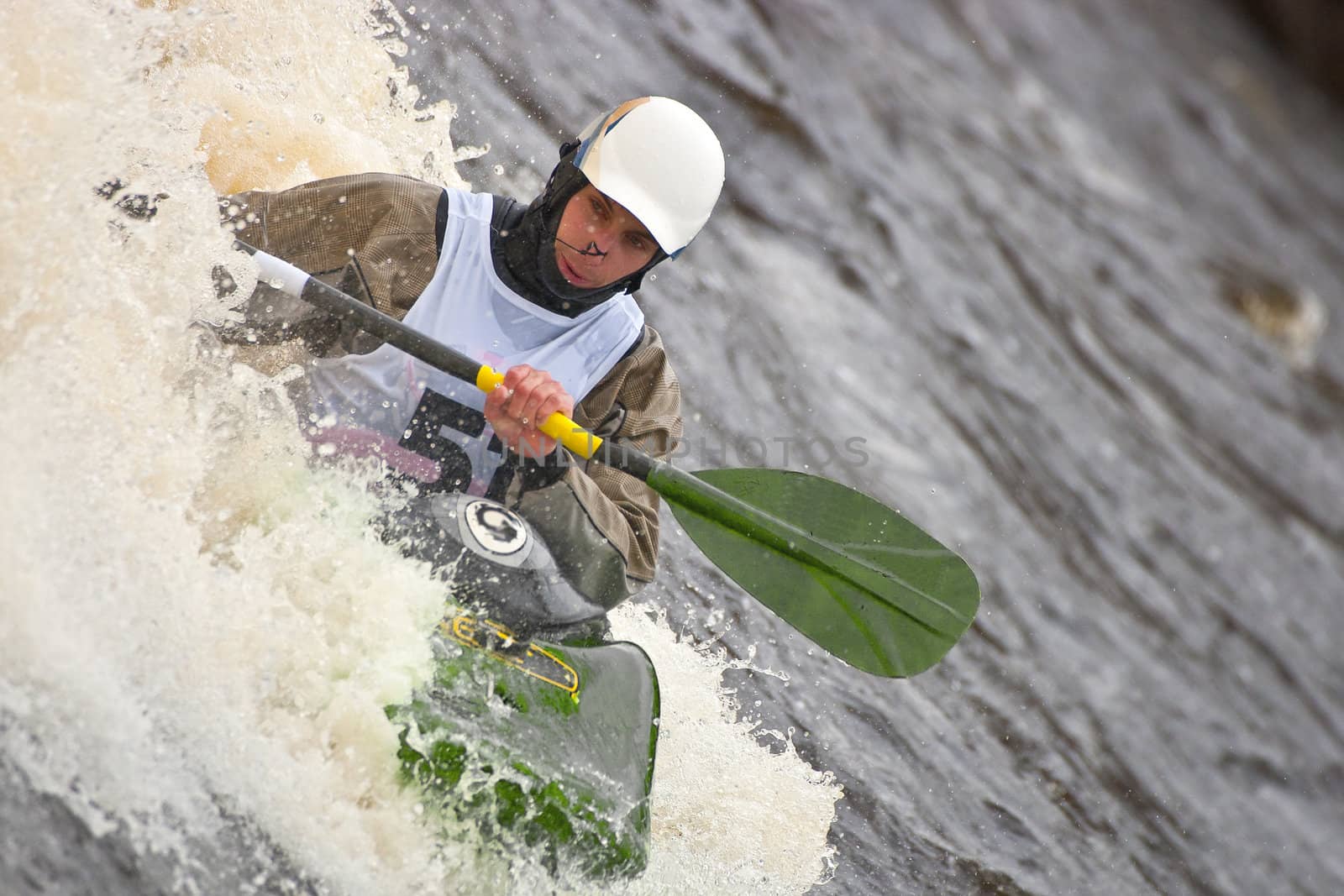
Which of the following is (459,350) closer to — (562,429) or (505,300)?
(505,300)

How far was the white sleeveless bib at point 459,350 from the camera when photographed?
2.19 m

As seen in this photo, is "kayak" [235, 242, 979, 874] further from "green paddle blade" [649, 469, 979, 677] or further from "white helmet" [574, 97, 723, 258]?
"white helmet" [574, 97, 723, 258]

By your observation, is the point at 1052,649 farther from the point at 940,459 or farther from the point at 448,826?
the point at 448,826

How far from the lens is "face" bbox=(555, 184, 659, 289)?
2123 mm

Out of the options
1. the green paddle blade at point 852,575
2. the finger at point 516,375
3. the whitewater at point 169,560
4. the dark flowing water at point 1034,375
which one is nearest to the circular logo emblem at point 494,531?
the whitewater at point 169,560

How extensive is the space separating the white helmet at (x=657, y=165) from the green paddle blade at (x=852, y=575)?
0.54 metres

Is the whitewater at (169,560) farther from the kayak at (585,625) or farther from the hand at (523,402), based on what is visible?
the hand at (523,402)

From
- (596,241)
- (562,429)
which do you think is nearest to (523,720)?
(562,429)

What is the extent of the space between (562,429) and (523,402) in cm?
9

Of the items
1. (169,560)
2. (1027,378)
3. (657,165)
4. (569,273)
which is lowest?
(1027,378)

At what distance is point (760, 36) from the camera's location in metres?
6.62

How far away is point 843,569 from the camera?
2365 mm

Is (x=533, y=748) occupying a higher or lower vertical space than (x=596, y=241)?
→ lower

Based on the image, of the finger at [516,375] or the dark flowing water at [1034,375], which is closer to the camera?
the finger at [516,375]
